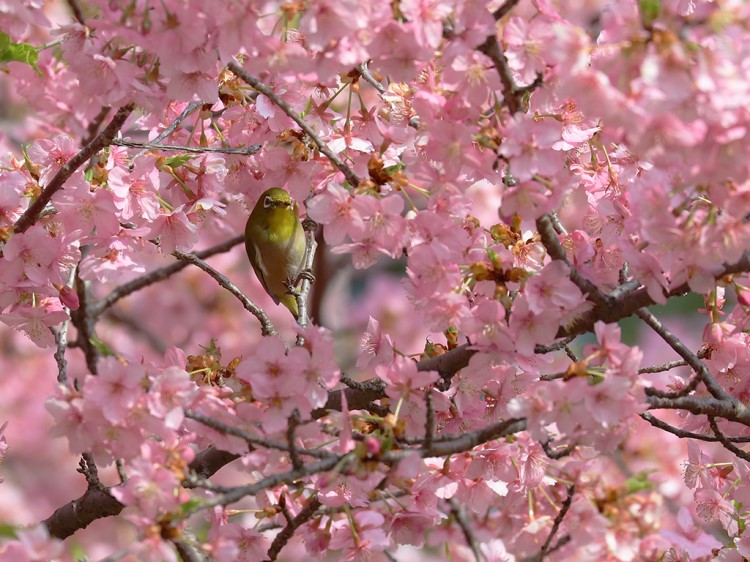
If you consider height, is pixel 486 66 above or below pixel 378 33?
below

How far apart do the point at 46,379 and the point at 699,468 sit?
6.73m

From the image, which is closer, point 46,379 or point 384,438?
point 384,438

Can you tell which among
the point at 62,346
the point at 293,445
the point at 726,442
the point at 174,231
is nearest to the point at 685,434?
the point at 726,442

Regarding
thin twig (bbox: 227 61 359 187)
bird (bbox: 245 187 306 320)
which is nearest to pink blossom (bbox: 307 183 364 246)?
thin twig (bbox: 227 61 359 187)

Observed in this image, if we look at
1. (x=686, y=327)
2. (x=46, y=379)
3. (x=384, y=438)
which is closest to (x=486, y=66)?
(x=384, y=438)

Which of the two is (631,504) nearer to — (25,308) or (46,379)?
(25,308)

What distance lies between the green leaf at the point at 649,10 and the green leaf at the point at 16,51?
4.96 ft

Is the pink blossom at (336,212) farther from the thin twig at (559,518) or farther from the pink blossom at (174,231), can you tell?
the thin twig at (559,518)

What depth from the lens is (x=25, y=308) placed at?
2398 mm

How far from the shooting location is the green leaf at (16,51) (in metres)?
2.31

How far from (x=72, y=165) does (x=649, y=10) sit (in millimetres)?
1427

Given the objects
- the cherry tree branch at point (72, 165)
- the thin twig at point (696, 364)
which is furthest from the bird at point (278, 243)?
the thin twig at point (696, 364)

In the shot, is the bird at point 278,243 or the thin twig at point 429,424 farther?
the bird at point 278,243

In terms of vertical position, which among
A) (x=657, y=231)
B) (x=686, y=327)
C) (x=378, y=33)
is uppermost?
(x=378, y=33)
